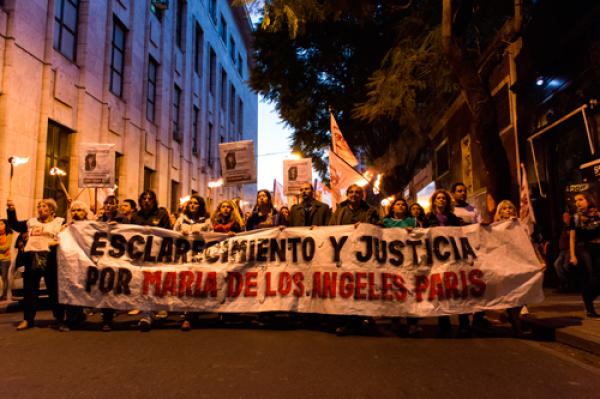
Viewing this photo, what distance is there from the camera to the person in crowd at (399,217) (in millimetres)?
6930

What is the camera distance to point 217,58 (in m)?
35.5

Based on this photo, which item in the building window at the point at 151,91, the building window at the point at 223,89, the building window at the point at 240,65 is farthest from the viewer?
the building window at the point at 240,65

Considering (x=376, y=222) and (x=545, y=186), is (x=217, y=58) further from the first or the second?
(x=376, y=222)

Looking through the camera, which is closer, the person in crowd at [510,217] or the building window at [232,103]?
the person in crowd at [510,217]

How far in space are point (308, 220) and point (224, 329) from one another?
1.94 m

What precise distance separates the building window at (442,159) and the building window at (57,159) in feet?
41.1

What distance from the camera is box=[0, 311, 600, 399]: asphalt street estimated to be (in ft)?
12.0

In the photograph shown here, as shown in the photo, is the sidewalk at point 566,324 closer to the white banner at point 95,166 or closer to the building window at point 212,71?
the white banner at point 95,166

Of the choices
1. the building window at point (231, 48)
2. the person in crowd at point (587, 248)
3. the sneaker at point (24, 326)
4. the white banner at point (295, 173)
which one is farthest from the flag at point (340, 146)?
the building window at point (231, 48)

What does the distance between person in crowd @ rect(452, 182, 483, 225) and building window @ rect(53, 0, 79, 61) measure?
40.8 ft

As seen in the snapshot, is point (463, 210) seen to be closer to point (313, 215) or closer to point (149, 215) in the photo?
point (313, 215)

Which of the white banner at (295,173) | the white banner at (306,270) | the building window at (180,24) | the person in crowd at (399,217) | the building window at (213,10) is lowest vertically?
the white banner at (306,270)

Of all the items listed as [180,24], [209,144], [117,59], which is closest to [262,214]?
[117,59]

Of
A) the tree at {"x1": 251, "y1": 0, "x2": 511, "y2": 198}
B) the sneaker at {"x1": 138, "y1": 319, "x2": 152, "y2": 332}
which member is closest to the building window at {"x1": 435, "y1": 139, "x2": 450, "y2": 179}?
the tree at {"x1": 251, "y1": 0, "x2": 511, "y2": 198}
